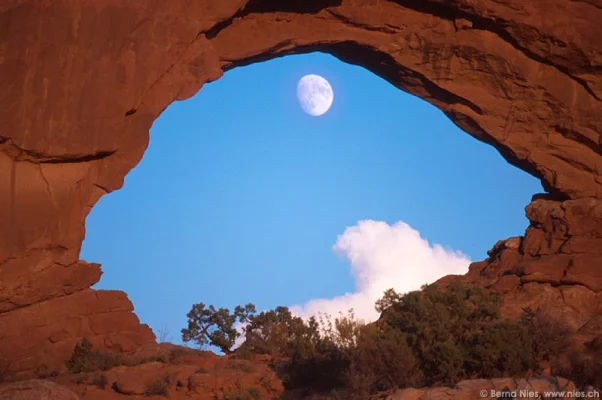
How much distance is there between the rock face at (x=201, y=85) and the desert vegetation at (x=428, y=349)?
4.61 m

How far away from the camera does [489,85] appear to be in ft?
69.4

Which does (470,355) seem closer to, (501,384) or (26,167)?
(501,384)

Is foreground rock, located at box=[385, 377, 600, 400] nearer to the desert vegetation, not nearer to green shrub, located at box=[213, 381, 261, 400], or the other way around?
the desert vegetation

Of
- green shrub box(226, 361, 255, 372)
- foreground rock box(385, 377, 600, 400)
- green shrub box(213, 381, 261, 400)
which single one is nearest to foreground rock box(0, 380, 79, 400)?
green shrub box(213, 381, 261, 400)

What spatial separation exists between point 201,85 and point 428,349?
379 inches

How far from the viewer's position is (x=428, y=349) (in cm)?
1245

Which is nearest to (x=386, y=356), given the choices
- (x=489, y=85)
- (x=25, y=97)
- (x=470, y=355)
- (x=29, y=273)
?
(x=470, y=355)

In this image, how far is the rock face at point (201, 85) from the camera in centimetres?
1617

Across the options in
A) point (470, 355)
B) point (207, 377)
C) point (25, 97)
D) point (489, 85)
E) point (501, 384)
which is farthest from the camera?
point (489, 85)

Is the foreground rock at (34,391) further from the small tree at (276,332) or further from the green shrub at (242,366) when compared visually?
the small tree at (276,332)

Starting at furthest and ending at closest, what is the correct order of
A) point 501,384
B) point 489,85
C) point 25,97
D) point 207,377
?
point 489,85
point 25,97
point 207,377
point 501,384

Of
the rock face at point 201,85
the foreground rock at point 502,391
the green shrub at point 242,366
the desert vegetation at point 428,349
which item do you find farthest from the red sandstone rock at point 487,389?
the rock face at point 201,85

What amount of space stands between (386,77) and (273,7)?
14.6 ft

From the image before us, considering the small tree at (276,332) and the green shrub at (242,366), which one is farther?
the small tree at (276,332)
